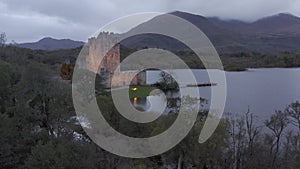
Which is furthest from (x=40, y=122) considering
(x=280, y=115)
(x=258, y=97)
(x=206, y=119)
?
(x=258, y=97)

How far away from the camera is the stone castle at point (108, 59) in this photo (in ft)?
116

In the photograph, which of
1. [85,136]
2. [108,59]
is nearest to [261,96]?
[108,59]

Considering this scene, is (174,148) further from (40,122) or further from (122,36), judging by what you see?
(122,36)

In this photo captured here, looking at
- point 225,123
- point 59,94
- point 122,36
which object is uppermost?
point 122,36

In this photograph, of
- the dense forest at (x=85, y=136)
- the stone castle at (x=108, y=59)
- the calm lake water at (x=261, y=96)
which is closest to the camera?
the dense forest at (x=85, y=136)

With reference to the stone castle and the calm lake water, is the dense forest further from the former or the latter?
the stone castle

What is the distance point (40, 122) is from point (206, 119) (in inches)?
261

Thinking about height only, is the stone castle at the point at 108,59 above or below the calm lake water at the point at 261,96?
above

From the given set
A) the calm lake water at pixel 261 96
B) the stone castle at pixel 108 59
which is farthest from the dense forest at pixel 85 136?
the stone castle at pixel 108 59

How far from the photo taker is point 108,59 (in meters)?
36.9

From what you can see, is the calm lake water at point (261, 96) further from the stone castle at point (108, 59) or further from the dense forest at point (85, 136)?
the dense forest at point (85, 136)

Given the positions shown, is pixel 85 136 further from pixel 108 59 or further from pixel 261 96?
pixel 108 59

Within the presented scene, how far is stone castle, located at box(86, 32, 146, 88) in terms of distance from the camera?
35219 mm

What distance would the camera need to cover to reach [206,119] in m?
13.5
